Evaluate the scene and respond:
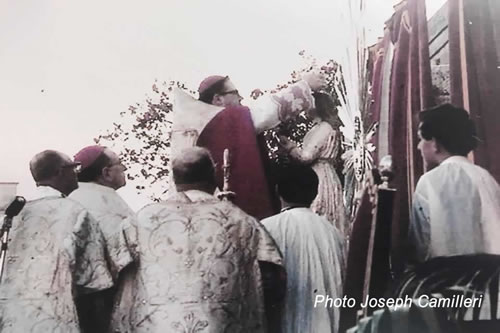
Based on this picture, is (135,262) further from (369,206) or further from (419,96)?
(419,96)

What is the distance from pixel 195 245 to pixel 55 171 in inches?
20.9

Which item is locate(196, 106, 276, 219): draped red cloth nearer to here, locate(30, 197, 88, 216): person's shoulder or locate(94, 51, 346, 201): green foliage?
locate(94, 51, 346, 201): green foliage

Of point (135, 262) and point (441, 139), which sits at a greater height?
point (441, 139)

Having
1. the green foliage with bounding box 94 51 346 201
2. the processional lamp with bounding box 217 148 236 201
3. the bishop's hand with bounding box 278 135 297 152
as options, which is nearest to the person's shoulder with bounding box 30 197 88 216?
the green foliage with bounding box 94 51 346 201

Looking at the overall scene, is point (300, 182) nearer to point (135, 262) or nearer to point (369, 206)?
point (369, 206)

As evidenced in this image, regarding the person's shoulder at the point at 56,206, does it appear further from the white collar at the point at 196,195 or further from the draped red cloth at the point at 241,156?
the draped red cloth at the point at 241,156

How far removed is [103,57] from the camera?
8.97ft

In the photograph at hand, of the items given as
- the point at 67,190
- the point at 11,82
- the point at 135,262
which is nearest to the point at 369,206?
the point at 135,262

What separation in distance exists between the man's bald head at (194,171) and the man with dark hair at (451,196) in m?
0.67

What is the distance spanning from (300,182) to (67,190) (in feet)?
2.50

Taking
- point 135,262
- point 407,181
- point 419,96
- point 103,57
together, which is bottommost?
point 135,262

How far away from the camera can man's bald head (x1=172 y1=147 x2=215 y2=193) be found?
2.62 meters

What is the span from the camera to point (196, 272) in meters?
2.50

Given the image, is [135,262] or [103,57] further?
[103,57]
